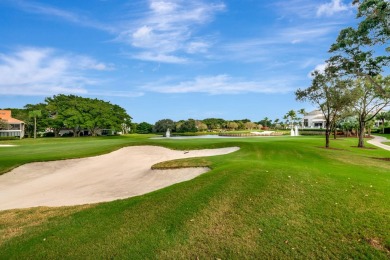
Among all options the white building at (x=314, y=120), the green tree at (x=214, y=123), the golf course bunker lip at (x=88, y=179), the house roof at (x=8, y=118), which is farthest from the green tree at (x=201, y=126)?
the golf course bunker lip at (x=88, y=179)

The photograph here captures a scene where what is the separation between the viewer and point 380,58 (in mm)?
18891

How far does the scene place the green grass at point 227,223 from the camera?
684 cm

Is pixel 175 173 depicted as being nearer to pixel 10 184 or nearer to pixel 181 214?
→ pixel 181 214

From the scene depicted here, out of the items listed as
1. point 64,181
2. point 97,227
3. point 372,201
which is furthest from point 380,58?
point 64,181

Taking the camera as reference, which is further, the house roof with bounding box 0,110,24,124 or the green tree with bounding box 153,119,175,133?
the green tree with bounding box 153,119,175,133

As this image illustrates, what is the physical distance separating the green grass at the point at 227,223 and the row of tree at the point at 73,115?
2933 inches

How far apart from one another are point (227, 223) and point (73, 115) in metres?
81.3

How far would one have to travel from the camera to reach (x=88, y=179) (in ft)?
64.6

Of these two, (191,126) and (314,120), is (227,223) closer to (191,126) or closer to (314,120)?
(191,126)

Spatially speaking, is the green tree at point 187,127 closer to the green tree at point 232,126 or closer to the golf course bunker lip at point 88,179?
the green tree at point 232,126

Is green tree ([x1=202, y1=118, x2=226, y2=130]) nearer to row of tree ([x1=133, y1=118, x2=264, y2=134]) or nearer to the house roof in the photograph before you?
row of tree ([x1=133, y1=118, x2=264, y2=134])

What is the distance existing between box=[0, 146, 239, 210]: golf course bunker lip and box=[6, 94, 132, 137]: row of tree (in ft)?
196

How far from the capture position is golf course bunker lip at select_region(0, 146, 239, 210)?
14914 mm

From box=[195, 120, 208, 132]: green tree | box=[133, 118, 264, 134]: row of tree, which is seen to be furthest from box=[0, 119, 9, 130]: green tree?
box=[195, 120, 208, 132]: green tree
